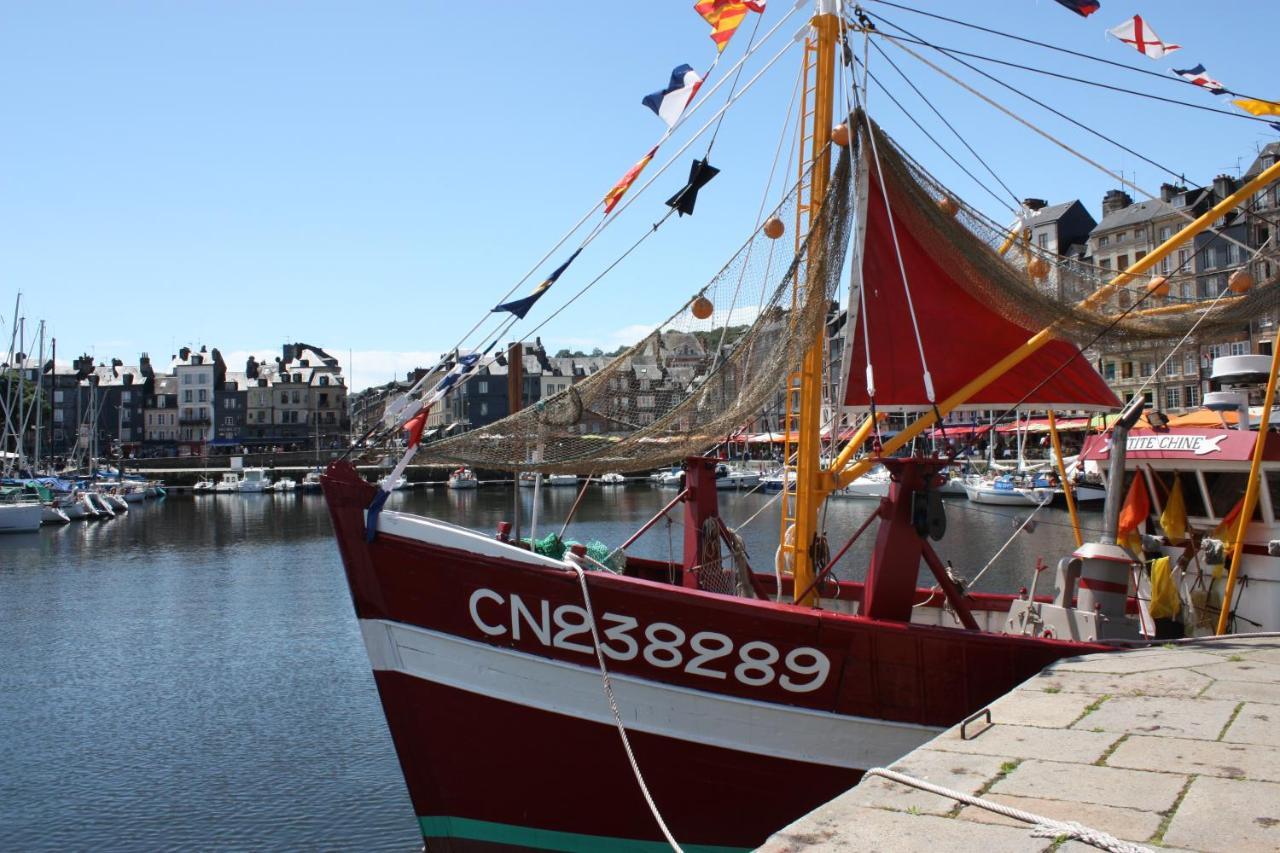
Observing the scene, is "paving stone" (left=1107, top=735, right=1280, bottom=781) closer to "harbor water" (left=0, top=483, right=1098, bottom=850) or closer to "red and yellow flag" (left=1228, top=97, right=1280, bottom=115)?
"harbor water" (left=0, top=483, right=1098, bottom=850)

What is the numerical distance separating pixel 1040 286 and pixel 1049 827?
756 centimetres

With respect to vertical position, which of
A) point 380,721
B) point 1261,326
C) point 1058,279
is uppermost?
point 1261,326

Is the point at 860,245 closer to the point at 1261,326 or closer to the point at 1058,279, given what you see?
the point at 1058,279

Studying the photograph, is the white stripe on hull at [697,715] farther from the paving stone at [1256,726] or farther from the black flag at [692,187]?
the black flag at [692,187]

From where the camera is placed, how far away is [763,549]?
4588cm

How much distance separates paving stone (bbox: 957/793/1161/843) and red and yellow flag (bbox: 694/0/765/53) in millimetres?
8000

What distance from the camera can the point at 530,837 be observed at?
11078 mm

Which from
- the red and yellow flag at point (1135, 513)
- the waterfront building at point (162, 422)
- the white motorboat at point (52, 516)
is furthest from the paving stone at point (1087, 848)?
the waterfront building at point (162, 422)

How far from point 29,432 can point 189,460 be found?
15.8 m

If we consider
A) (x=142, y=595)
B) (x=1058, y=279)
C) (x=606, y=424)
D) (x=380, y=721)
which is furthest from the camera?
(x=142, y=595)

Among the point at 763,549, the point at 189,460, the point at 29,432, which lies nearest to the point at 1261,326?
the point at 763,549

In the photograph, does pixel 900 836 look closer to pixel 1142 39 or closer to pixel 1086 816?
pixel 1086 816

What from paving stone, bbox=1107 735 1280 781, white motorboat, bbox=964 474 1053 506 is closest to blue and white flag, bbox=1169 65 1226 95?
paving stone, bbox=1107 735 1280 781

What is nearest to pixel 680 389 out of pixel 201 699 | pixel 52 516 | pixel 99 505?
pixel 201 699
